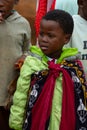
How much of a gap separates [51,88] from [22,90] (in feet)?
0.75

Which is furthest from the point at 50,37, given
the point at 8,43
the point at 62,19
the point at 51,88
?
the point at 8,43

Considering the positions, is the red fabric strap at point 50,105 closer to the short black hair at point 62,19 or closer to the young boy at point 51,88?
the young boy at point 51,88

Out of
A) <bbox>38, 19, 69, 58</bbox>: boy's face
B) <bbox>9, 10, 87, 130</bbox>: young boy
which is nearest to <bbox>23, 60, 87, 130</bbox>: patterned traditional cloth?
<bbox>9, 10, 87, 130</bbox>: young boy

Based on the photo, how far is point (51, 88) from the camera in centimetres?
327

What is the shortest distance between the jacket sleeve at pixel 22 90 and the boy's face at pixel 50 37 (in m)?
0.12

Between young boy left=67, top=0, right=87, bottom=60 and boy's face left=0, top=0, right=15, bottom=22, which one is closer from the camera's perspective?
boy's face left=0, top=0, right=15, bottom=22

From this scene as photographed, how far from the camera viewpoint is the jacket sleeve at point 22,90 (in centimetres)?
333

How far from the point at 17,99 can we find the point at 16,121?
0.17m

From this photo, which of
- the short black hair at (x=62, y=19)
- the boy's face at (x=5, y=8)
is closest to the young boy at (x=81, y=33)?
the short black hair at (x=62, y=19)

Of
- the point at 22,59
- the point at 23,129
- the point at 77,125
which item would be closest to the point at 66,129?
the point at 77,125

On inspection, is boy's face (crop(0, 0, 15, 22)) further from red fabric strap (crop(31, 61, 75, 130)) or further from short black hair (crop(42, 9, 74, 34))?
red fabric strap (crop(31, 61, 75, 130))

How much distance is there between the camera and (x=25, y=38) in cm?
382

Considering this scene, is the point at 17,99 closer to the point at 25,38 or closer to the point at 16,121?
the point at 16,121

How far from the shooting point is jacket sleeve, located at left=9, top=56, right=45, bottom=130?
3.33 m
